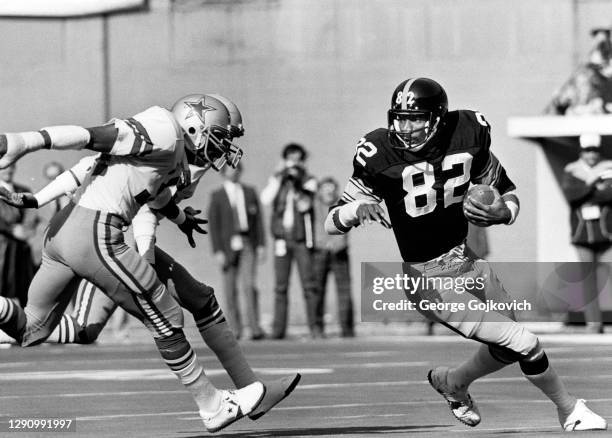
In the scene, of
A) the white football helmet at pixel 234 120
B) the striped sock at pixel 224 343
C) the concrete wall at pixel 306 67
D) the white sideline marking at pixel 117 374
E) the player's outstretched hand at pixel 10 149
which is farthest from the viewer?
the concrete wall at pixel 306 67

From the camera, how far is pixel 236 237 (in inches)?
679

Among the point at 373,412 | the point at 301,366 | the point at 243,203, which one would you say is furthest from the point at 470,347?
the point at 373,412

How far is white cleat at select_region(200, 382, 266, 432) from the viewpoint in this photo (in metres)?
8.32

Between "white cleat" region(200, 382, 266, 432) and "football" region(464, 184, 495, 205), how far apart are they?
1528mm

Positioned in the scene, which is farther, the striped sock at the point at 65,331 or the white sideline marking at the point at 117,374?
the white sideline marking at the point at 117,374

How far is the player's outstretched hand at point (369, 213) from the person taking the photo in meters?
8.22

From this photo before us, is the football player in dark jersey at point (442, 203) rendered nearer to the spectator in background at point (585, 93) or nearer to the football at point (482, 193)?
the football at point (482, 193)

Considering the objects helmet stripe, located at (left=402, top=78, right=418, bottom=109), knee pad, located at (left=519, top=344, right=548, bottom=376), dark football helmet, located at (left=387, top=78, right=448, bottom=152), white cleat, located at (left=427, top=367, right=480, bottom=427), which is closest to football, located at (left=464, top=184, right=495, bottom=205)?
dark football helmet, located at (left=387, top=78, right=448, bottom=152)

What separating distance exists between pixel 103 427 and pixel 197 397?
40.6 inches

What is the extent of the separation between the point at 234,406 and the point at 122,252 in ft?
3.32

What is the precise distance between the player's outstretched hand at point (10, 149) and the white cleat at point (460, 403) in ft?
9.14

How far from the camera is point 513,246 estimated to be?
20594 millimetres

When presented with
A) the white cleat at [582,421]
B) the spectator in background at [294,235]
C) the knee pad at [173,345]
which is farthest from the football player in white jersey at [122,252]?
the spectator in background at [294,235]

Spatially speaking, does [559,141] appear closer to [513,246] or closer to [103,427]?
[513,246]
